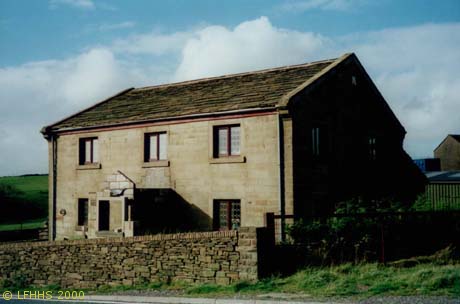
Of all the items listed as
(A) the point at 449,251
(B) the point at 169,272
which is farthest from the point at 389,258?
(B) the point at 169,272

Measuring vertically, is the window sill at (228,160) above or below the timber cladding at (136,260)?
above

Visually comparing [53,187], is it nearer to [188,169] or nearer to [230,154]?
[188,169]

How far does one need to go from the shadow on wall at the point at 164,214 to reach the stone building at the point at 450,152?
168ft

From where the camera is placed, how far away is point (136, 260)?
1502cm

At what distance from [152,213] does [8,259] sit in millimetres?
5713

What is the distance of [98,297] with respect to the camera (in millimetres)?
13977

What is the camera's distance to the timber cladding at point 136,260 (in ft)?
43.4

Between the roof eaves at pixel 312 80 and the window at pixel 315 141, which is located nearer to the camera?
the roof eaves at pixel 312 80

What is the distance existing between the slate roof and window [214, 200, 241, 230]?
3766 mm

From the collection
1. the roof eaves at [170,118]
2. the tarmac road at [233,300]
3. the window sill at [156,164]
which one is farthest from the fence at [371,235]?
the window sill at [156,164]

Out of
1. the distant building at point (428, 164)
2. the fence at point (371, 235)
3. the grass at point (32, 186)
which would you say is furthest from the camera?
the grass at point (32, 186)

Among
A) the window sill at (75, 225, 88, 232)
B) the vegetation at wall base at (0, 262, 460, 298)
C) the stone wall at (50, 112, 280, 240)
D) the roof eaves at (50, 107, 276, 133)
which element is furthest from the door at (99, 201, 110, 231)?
the vegetation at wall base at (0, 262, 460, 298)

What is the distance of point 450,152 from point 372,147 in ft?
149

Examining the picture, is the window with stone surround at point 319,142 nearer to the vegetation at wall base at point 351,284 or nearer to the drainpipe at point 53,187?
the vegetation at wall base at point 351,284
